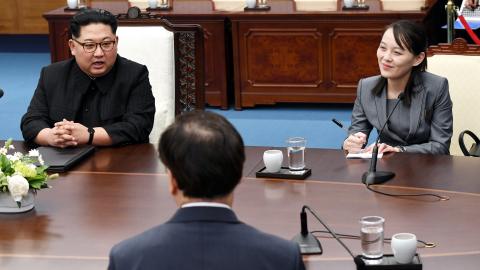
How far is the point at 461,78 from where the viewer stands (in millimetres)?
4121

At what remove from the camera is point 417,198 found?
2.90 m

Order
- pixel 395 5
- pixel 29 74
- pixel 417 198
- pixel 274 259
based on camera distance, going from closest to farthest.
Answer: pixel 274 259
pixel 417 198
pixel 395 5
pixel 29 74

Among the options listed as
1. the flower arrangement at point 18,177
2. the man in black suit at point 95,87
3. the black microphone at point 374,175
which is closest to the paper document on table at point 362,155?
the black microphone at point 374,175

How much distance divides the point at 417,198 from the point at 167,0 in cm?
447

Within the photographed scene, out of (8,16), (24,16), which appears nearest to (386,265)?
(24,16)

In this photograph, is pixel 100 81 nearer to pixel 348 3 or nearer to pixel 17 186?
pixel 17 186

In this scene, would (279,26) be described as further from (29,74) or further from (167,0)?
(29,74)

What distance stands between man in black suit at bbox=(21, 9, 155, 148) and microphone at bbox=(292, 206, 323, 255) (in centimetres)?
131

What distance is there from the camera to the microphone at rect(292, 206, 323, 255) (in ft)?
8.14

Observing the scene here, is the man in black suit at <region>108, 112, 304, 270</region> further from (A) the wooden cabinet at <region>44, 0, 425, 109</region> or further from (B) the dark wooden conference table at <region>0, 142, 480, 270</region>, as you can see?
(A) the wooden cabinet at <region>44, 0, 425, 109</region>

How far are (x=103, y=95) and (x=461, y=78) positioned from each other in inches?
57.6

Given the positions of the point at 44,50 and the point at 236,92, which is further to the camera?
the point at 44,50

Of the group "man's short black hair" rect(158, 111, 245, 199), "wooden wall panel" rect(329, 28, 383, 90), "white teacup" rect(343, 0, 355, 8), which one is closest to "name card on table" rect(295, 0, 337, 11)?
"white teacup" rect(343, 0, 355, 8)

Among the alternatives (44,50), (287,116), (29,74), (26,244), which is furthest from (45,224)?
(44,50)
